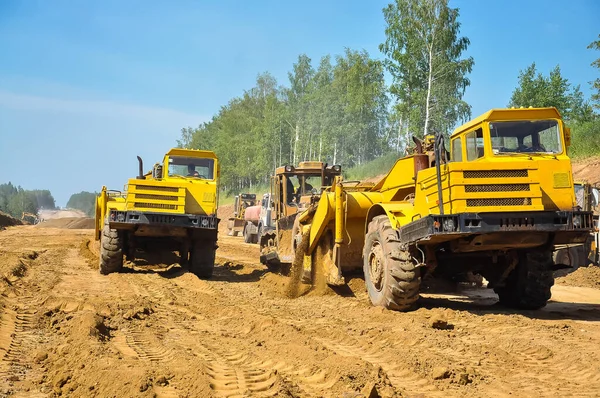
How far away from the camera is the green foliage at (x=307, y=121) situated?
4422 centimetres

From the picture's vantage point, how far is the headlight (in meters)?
6.89

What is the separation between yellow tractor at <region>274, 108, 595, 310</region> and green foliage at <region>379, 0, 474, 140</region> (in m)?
22.4

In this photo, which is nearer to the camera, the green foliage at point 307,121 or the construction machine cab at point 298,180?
the construction machine cab at point 298,180

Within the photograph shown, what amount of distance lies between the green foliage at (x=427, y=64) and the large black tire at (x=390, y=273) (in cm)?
2319

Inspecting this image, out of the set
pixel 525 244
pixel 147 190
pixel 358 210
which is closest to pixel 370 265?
pixel 358 210

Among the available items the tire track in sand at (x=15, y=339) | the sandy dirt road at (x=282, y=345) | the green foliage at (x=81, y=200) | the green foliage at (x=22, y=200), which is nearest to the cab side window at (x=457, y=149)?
the sandy dirt road at (x=282, y=345)

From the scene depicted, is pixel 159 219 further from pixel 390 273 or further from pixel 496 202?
pixel 496 202

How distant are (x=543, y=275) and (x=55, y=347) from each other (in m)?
6.32

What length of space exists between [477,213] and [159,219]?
7018mm

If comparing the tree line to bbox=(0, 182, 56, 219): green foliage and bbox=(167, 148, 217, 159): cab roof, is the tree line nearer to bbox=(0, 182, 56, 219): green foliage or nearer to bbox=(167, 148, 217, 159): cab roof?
bbox=(167, 148, 217, 159): cab roof

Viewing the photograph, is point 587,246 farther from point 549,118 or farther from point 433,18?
point 433,18

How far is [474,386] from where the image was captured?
14.7 feet

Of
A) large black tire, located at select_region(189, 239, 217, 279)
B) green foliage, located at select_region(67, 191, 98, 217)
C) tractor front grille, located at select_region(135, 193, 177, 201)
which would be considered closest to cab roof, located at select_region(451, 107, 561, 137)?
tractor front grille, located at select_region(135, 193, 177, 201)

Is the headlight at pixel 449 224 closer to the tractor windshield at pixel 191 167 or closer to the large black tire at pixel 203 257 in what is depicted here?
the large black tire at pixel 203 257
